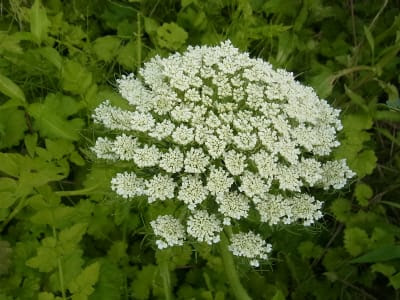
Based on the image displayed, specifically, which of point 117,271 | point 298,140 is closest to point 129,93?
point 298,140

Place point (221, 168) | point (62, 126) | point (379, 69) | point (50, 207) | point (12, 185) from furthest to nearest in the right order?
point (379, 69) < point (62, 126) < point (50, 207) < point (12, 185) < point (221, 168)

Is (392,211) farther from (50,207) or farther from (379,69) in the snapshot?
(50,207)

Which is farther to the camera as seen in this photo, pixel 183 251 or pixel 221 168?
pixel 183 251

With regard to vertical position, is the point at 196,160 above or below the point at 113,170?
below

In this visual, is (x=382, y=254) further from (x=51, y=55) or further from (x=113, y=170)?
(x=51, y=55)

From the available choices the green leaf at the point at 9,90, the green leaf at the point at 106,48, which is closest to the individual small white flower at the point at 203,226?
the green leaf at the point at 9,90

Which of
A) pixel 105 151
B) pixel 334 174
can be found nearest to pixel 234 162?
pixel 334 174

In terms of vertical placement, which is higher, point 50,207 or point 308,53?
point 308,53
